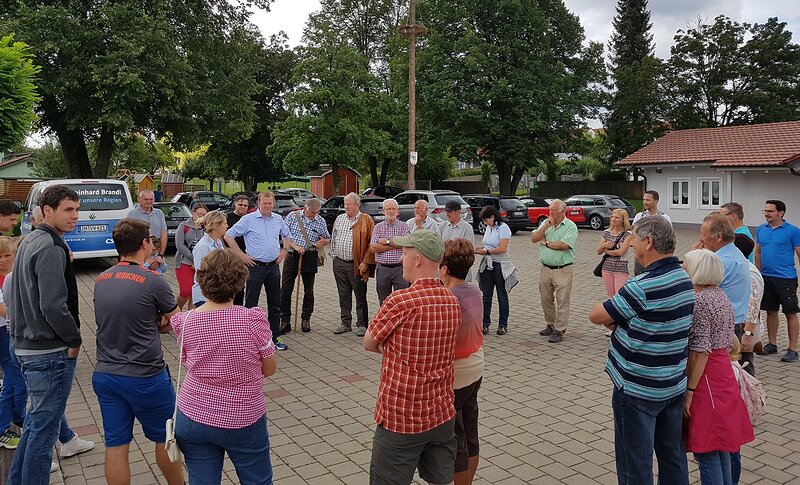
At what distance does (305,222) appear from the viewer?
8859 millimetres

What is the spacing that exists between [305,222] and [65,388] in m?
5.20

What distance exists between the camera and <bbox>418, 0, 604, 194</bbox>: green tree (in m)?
32.2

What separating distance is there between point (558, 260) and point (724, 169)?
2167cm

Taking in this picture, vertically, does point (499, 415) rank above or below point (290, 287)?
below

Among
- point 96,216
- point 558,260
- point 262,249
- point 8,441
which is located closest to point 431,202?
point 96,216

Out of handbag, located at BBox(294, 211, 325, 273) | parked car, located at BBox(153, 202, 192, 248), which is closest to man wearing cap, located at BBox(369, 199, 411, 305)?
handbag, located at BBox(294, 211, 325, 273)

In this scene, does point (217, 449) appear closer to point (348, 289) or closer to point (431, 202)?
point (348, 289)

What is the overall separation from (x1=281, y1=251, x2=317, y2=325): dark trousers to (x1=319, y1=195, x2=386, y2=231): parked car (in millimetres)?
11276

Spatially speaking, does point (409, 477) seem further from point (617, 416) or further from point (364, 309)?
point (364, 309)

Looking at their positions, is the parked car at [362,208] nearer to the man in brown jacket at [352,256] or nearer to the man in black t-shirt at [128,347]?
the man in brown jacket at [352,256]

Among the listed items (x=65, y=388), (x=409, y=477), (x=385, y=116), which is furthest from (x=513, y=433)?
(x=385, y=116)

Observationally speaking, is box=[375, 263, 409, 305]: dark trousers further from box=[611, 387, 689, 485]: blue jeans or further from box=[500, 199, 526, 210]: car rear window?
box=[500, 199, 526, 210]: car rear window

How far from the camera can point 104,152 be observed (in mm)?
23188

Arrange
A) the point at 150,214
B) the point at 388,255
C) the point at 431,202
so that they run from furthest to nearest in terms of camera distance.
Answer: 1. the point at 431,202
2. the point at 150,214
3. the point at 388,255
